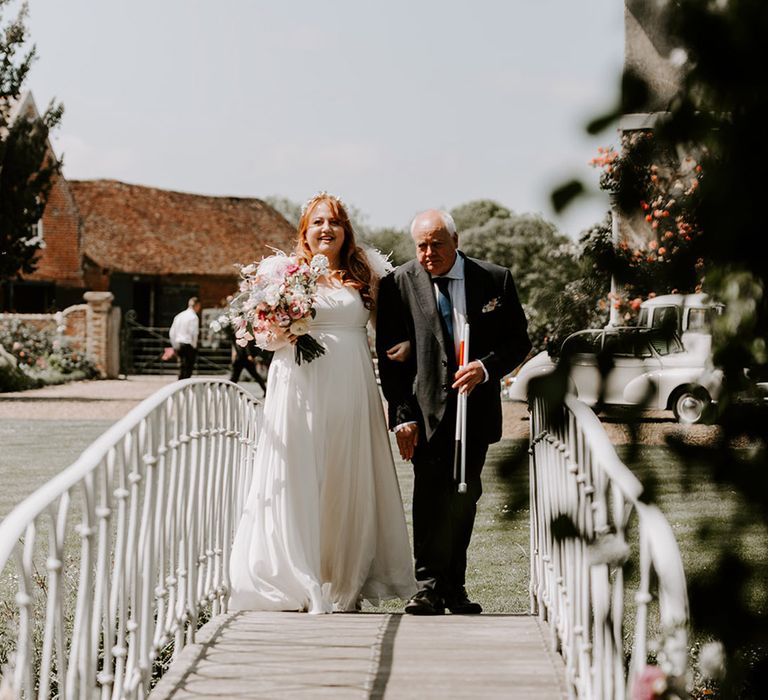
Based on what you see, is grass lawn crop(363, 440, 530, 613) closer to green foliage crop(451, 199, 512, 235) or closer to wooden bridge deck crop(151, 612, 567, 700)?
wooden bridge deck crop(151, 612, 567, 700)

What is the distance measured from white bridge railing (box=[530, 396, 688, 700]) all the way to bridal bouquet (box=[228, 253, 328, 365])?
126 centimetres

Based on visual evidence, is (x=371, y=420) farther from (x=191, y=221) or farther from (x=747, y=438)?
(x=191, y=221)

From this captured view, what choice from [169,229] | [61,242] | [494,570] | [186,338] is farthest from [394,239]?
[494,570]

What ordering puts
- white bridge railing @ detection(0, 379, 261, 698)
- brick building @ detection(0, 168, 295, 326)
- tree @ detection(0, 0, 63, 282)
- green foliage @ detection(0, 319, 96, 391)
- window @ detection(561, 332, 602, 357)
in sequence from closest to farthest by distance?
window @ detection(561, 332, 602, 357), white bridge railing @ detection(0, 379, 261, 698), tree @ detection(0, 0, 63, 282), green foliage @ detection(0, 319, 96, 391), brick building @ detection(0, 168, 295, 326)

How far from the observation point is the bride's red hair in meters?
6.05

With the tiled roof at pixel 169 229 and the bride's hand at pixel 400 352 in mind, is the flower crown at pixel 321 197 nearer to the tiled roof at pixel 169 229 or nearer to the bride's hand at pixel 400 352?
the bride's hand at pixel 400 352

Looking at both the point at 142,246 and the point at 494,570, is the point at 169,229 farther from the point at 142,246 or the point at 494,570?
the point at 494,570

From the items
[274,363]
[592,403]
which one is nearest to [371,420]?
[274,363]

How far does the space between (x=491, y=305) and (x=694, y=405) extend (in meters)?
4.55

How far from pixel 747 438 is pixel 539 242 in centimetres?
32

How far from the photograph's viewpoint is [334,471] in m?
6.12

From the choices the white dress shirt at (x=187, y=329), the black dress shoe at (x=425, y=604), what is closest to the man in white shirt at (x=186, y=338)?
the white dress shirt at (x=187, y=329)

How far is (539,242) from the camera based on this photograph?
4.82 feet

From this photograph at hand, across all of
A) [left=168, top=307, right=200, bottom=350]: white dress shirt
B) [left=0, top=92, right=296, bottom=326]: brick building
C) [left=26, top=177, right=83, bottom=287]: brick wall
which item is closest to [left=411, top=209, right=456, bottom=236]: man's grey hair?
[left=168, top=307, right=200, bottom=350]: white dress shirt
